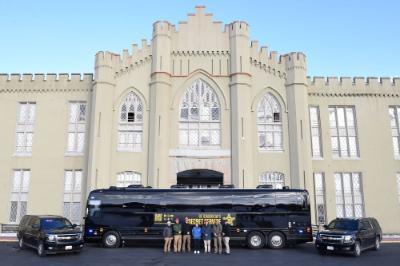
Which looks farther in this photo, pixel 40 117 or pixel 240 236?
pixel 40 117

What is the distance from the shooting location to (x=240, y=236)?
20203 millimetres

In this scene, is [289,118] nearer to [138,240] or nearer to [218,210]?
[218,210]

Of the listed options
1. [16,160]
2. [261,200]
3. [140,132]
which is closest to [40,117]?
[16,160]

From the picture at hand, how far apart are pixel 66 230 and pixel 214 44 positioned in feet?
54.3

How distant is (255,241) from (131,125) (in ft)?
39.6

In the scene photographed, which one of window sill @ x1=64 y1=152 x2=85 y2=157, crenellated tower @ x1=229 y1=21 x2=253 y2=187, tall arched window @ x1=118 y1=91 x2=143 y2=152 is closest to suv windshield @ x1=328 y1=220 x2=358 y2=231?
crenellated tower @ x1=229 y1=21 x2=253 y2=187

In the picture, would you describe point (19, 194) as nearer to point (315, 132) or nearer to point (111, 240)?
point (111, 240)

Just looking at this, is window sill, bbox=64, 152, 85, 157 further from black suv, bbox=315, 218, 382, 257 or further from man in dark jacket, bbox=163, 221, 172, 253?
black suv, bbox=315, 218, 382, 257

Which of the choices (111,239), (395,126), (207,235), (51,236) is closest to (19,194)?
(111,239)

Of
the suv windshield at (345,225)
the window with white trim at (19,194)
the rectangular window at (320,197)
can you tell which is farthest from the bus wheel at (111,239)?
the rectangular window at (320,197)

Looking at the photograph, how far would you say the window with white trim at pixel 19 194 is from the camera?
88.3 ft

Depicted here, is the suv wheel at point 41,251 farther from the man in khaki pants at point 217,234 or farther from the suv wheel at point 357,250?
the suv wheel at point 357,250

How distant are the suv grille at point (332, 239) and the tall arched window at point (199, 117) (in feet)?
35.4

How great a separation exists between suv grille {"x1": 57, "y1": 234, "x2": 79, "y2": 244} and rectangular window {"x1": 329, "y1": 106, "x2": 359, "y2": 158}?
62.4 ft
